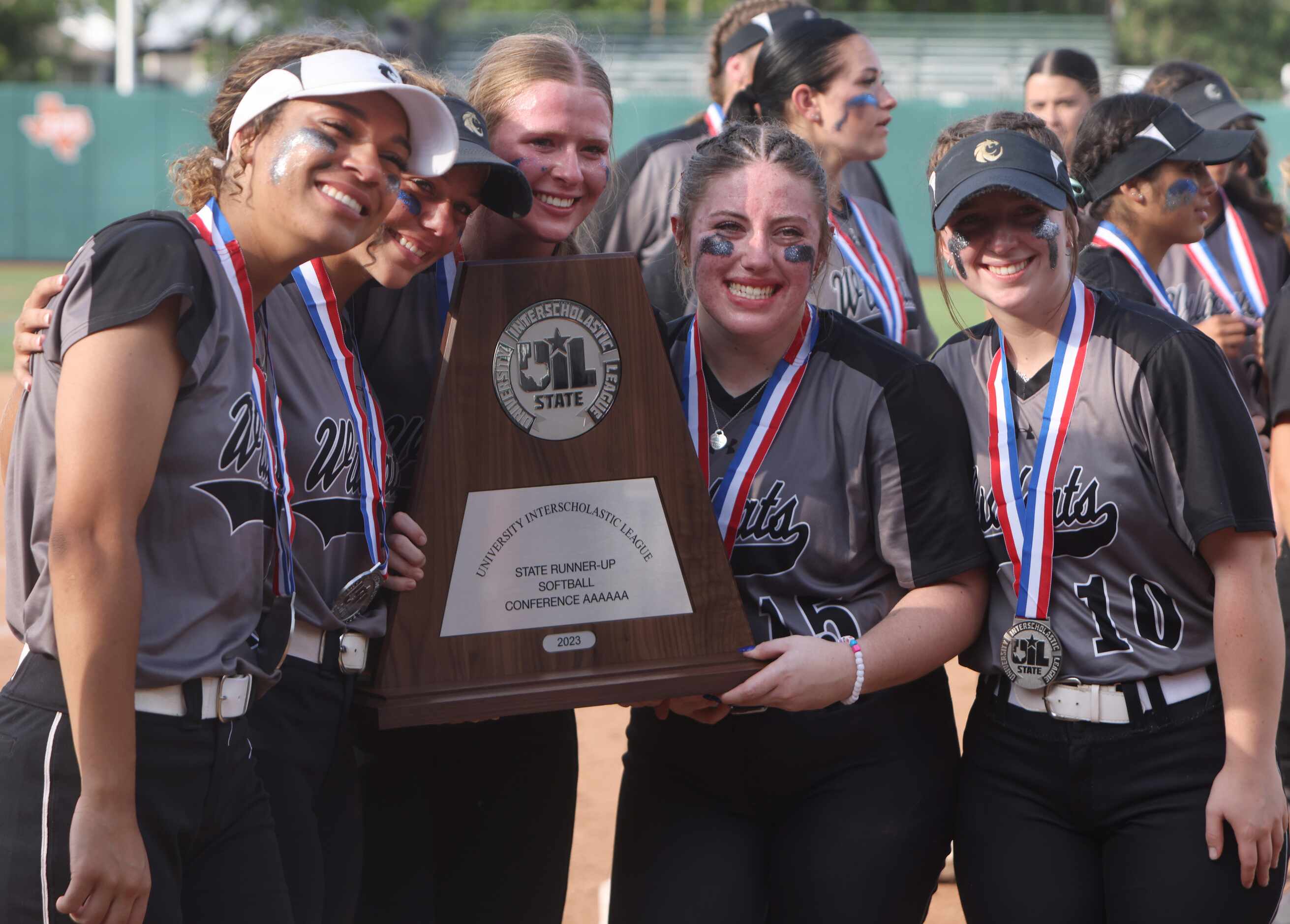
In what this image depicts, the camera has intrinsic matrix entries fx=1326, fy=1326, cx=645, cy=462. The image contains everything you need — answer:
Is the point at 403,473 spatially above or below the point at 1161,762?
above

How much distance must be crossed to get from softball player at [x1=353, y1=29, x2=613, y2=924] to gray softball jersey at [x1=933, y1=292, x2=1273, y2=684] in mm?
1128

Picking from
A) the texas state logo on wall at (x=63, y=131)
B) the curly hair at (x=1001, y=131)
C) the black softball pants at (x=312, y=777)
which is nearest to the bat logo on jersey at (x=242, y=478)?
the black softball pants at (x=312, y=777)

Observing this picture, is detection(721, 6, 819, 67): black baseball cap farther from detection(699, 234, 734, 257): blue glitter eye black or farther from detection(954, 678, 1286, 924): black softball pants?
detection(954, 678, 1286, 924): black softball pants

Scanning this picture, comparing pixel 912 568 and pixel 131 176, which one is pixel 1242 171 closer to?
pixel 912 568

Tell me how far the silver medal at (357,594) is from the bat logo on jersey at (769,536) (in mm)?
733

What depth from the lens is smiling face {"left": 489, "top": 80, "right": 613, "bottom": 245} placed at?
9.96 feet

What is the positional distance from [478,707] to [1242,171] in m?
4.25

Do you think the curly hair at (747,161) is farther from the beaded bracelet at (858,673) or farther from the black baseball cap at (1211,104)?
the black baseball cap at (1211,104)

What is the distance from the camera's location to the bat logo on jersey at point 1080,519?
107 inches

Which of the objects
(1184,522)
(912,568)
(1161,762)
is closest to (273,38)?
(912,568)

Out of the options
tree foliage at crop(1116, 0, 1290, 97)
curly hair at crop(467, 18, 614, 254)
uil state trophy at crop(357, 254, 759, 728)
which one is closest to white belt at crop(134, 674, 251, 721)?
uil state trophy at crop(357, 254, 759, 728)

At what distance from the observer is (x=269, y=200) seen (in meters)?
2.24

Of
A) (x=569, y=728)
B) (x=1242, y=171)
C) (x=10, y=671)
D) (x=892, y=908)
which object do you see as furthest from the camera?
(x=10, y=671)

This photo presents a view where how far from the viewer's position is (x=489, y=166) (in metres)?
2.65
